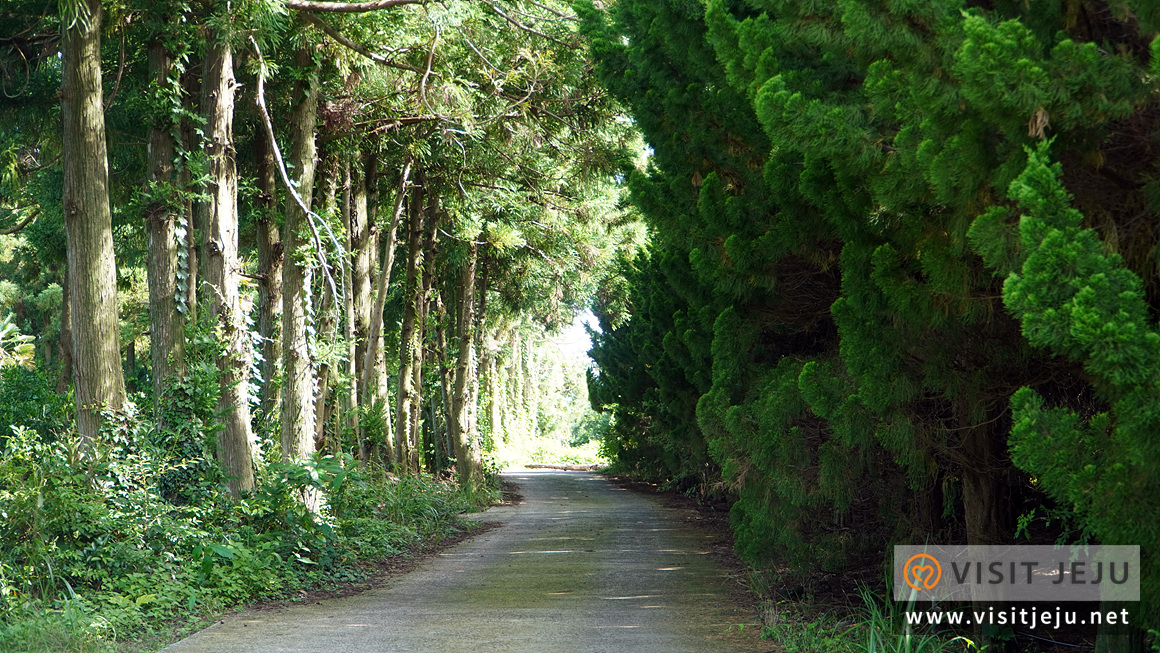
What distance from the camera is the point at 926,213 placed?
193 inches

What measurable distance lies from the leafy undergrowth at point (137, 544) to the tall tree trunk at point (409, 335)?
8.93m

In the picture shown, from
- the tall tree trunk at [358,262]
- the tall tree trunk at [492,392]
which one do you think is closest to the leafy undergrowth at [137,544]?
the tall tree trunk at [358,262]

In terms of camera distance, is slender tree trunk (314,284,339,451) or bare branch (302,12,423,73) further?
slender tree trunk (314,284,339,451)

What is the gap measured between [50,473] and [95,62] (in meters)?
3.85

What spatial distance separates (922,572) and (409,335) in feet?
52.5

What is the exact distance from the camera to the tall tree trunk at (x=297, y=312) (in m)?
12.0

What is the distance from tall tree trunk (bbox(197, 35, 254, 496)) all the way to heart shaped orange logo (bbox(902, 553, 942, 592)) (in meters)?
7.01

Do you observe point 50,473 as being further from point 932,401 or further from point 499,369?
point 499,369

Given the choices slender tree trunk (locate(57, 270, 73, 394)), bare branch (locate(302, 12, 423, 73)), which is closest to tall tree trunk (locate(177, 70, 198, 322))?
bare branch (locate(302, 12, 423, 73))

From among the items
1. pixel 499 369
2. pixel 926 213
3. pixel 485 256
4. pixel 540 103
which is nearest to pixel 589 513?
pixel 485 256

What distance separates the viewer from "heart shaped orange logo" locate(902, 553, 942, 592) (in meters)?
6.64

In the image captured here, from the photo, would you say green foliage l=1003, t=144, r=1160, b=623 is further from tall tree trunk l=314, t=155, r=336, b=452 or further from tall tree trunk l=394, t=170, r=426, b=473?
tall tree trunk l=394, t=170, r=426, b=473

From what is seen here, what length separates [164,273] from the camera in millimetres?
9922

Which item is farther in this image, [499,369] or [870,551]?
[499,369]
